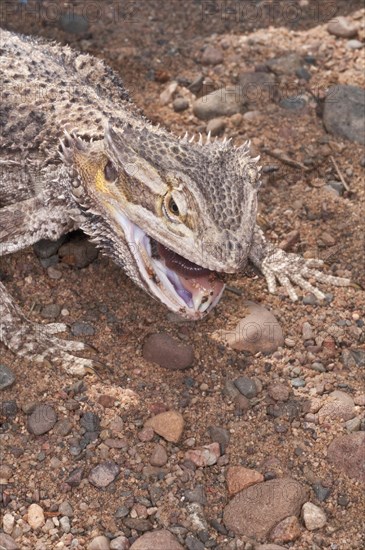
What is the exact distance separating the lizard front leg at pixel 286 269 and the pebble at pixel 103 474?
9.00 feet

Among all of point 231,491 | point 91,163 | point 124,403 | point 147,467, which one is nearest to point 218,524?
point 231,491

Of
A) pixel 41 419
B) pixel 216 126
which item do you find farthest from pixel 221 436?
pixel 216 126

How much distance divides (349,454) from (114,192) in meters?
3.02

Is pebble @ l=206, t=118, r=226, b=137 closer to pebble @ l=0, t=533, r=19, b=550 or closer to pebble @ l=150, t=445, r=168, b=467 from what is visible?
pebble @ l=150, t=445, r=168, b=467

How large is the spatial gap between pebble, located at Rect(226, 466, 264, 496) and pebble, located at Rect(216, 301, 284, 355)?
142cm

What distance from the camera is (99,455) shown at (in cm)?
707

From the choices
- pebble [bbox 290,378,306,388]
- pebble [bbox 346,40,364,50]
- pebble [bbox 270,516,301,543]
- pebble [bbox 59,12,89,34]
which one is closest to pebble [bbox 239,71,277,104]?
pebble [bbox 346,40,364,50]

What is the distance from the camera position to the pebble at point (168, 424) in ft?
23.6

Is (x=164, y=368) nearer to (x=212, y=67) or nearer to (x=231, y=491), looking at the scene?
(x=231, y=491)

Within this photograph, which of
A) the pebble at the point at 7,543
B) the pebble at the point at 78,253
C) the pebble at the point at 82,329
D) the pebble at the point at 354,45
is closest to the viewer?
the pebble at the point at 7,543

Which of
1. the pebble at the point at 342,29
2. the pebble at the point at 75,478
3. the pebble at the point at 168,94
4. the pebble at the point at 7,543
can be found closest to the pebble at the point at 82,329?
the pebble at the point at 75,478

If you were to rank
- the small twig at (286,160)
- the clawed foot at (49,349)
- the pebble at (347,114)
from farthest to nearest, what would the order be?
the pebble at (347,114), the small twig at (286,160), the clawed foot at (49,349)

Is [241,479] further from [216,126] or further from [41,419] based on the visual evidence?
[216,126]

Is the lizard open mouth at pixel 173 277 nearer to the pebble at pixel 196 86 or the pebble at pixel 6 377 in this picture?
the pebble at pixel 6 377
